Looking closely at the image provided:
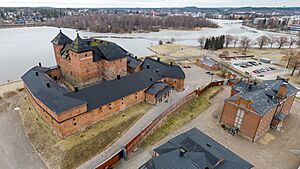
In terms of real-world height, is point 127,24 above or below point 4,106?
above

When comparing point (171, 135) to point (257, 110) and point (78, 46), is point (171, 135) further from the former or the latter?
point (78, 46)

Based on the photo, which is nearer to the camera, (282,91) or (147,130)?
(147,130)

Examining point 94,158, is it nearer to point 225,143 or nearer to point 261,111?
point 225,143

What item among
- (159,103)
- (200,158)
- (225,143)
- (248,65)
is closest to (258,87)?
(225,143)

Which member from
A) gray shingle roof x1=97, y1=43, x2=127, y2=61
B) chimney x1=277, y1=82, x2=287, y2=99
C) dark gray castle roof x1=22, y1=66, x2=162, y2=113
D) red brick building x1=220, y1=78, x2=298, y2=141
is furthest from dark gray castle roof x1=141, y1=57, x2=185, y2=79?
chimney x1=277, y1=82, x2=287, y2=99

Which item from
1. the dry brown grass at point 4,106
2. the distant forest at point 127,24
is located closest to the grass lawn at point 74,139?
the dry brown grass at point 4,106

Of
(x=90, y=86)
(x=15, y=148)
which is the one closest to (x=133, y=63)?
(x=90, y=86)

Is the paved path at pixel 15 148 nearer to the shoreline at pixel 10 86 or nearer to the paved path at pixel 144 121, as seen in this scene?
the paved path at pixel 144 121
